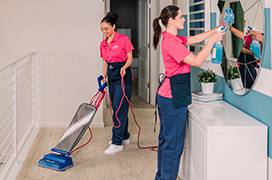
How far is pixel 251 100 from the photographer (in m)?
1.91

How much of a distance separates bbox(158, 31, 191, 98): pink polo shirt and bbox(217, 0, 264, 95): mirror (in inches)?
14.5

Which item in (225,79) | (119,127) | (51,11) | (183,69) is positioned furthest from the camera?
(51,11)

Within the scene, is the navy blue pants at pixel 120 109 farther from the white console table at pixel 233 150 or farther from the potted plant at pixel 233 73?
the white console table at pixel 233 150

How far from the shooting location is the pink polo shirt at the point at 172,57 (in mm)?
1901

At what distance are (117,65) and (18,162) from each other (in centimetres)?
142

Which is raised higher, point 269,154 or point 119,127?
point 269,154

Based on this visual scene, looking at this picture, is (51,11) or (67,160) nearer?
(67,160)

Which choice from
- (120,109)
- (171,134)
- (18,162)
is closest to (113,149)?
(120,109)

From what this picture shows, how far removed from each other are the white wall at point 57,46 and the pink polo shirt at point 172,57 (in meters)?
2.04

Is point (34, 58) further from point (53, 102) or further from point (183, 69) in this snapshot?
point (183, 69)

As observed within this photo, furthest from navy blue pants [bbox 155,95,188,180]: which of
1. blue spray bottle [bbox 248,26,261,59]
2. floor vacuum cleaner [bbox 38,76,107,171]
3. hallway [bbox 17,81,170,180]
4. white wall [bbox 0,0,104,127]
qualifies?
white wall [bbox 0,0,104,127]

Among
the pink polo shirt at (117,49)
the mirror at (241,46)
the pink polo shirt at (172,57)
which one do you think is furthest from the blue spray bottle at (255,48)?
the pink polo shirt at (117,49)

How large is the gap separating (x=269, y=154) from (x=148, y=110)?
337 cm

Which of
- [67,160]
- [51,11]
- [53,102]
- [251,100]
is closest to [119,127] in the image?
[67,160]
